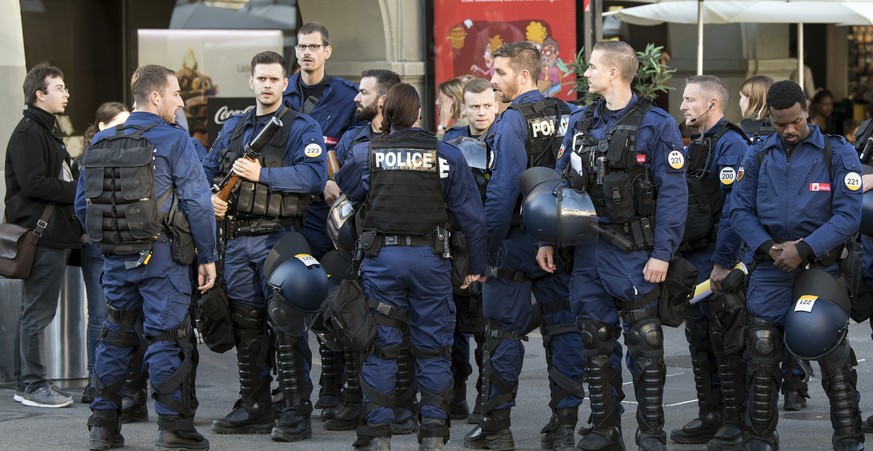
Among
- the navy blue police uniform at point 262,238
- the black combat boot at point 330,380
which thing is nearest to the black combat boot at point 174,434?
the navy blue police uniform at point 262,238

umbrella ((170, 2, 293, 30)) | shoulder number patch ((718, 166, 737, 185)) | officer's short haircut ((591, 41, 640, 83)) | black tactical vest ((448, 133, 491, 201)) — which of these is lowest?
shoulder number patch ((718, 166, 737, 185))

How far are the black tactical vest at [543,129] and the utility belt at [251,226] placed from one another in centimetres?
145

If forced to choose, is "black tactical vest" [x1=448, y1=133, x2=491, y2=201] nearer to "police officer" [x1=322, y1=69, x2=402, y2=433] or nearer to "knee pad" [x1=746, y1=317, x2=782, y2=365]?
"police officer" [x1=322, y1=69, x2=402, y2=433]

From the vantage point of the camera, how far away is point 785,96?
6.82 metres

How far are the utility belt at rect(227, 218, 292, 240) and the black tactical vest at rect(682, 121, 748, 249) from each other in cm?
227

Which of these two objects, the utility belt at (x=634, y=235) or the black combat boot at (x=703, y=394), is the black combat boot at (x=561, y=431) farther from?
the utility belt at (x=634, y=235)

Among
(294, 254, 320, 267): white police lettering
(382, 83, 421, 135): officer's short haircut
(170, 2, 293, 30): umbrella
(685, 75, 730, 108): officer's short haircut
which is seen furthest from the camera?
(170, 2, 293, 30): umbrella

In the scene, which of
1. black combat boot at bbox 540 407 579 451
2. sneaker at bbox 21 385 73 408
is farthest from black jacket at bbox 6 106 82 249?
black combat boot at bbox 540 407 579 451

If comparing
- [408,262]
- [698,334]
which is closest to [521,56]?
[408,262]

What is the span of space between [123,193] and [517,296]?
2.10 metres

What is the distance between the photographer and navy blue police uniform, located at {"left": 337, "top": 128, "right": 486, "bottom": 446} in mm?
6871

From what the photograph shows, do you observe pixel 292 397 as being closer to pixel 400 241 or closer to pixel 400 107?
pixel 400 241

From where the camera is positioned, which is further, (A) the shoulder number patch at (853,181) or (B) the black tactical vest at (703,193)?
(B) the black tactical vest at (703,193)

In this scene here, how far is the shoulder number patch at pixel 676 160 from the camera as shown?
269 inches
